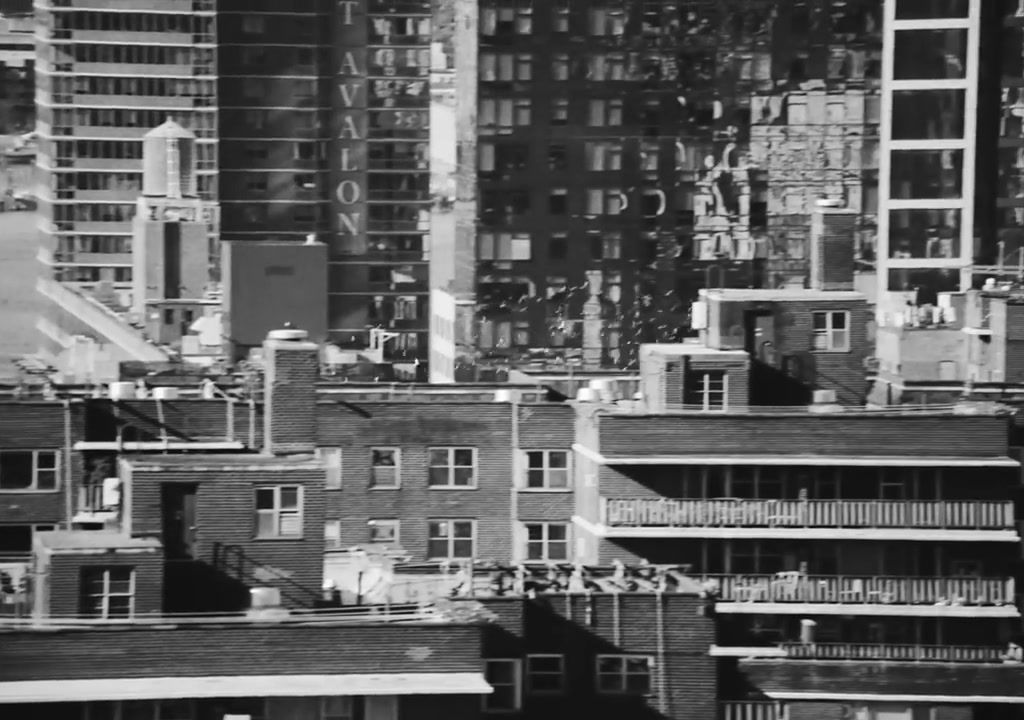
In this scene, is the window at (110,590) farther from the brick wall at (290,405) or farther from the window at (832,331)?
Answer: the window at (832,331)

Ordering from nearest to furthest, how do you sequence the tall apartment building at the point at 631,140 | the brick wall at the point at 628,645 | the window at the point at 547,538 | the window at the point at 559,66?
the brick wall at the point at 628,645 < the window at the point at 547,538 < the window at the point at 559,66 < the tall apartment building at the point at 631,140

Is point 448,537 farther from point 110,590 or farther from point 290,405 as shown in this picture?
point 110,590

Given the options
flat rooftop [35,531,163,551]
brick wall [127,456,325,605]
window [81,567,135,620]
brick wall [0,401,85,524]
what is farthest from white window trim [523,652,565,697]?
brick wall [0,401,85,524]

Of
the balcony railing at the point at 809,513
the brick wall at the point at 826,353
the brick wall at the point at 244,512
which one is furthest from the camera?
the brick wall at the point at 826,353

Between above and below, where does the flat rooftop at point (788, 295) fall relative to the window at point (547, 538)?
above

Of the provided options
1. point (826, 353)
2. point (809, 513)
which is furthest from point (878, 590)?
point (826, 353)

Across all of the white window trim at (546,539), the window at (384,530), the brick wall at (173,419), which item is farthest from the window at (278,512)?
the window at (384,530)
